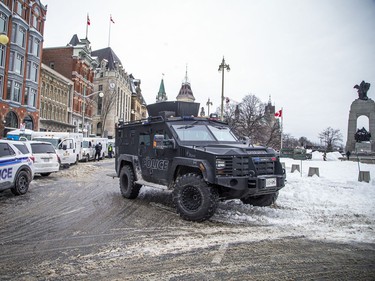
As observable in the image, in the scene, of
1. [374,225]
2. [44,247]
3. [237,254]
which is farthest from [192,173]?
[374,225]

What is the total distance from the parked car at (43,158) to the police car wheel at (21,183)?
425cm

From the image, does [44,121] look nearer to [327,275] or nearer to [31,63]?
[31,63]

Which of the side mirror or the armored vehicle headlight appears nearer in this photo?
the armored vehicle headlight

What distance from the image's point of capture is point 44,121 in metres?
37.3

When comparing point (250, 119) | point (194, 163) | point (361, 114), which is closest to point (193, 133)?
point (194, 163)

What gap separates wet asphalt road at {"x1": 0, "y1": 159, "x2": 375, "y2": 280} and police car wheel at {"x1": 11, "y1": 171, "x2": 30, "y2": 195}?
1.93 meters

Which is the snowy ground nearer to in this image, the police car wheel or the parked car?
the police car wheel

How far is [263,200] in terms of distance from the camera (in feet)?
21.8

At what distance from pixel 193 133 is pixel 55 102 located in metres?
39.5

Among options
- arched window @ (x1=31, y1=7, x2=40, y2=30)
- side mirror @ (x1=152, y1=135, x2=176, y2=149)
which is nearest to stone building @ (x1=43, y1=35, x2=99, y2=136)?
arched window @ (x1=31, y1=7, x2=40, y2=30)

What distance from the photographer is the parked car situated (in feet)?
41.7

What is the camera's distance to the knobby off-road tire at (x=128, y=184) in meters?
8.09

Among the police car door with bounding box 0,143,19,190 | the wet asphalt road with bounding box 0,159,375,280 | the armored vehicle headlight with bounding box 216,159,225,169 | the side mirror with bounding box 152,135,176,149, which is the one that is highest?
the side mirror with bounding box 152,135,176,149

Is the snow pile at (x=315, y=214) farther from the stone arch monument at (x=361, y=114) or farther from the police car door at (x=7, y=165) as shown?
the stone arch monument at (x=361, y=114)
